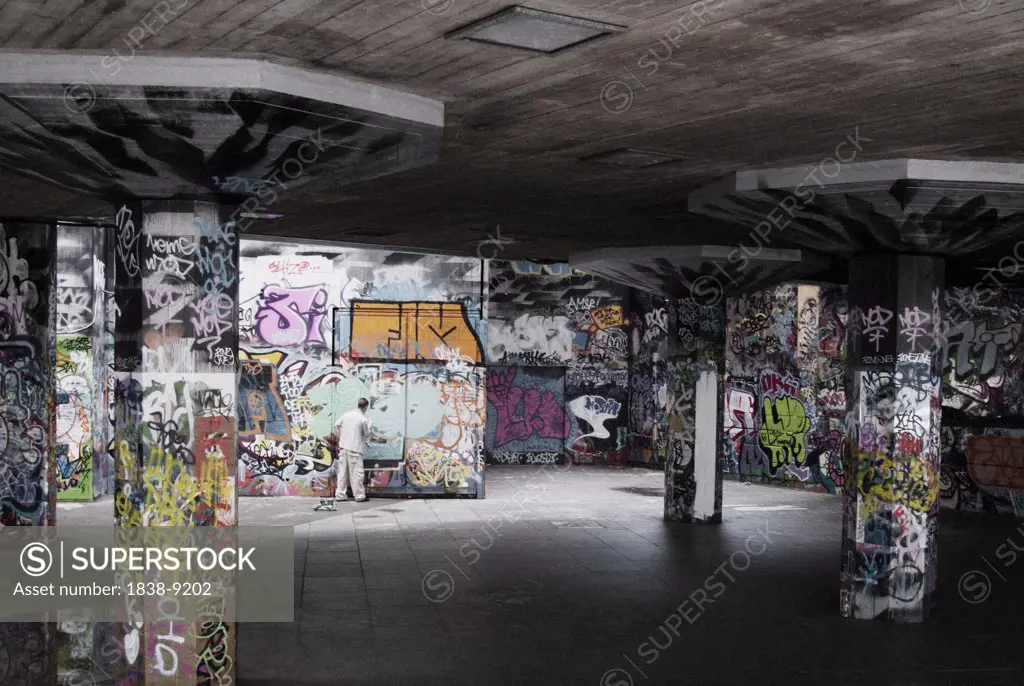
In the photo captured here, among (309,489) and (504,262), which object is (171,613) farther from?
(504,262)

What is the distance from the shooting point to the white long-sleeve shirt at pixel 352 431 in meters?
20.5

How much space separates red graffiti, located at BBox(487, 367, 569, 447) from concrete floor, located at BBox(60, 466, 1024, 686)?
29.2ft

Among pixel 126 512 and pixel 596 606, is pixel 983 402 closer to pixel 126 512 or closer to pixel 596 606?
pixel 596 606

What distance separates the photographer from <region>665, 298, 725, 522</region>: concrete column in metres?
19.4

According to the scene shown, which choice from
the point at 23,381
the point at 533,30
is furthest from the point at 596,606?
the point at 23,381

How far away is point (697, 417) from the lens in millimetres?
19438

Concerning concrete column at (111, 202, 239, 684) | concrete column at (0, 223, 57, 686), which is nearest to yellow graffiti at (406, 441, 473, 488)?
concrete column at (0, 223, 57, 686)

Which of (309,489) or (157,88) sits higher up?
(157,88)

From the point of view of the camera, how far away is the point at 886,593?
1202cm

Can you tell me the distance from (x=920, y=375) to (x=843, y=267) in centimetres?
914

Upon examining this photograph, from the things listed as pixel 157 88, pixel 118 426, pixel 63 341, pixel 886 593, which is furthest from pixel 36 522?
pixel 886 593

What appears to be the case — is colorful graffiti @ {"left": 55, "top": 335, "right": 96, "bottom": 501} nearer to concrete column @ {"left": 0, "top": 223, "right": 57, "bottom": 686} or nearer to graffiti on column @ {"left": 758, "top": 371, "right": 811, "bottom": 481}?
concrete column @ {"left": 0, "top": 223, "right": 57, "bottom": 686}

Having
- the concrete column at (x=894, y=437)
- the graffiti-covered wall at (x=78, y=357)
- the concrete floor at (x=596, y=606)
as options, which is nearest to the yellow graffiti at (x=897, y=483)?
the concrete column at (x=894, y=437)

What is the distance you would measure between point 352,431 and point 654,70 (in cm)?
1430
